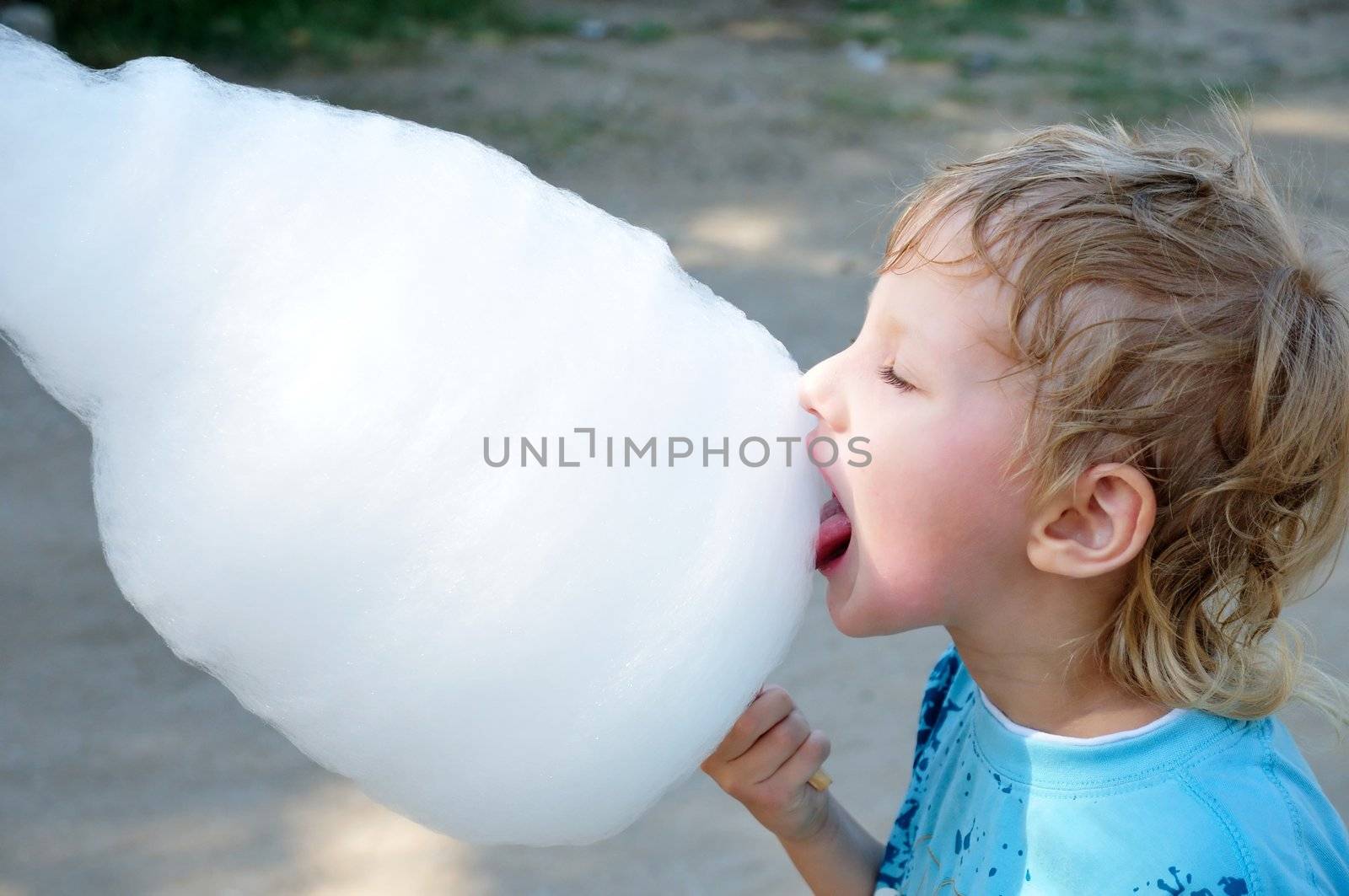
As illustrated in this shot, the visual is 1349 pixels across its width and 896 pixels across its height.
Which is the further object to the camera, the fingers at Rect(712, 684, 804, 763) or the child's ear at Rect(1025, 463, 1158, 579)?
the fingers at Rect(712, 684, 804, 763)

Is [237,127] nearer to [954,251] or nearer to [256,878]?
[954,251]

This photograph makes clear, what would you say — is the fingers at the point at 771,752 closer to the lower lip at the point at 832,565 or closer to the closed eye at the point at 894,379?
the lower lip at the point at 832,565

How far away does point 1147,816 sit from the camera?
99 centimetres

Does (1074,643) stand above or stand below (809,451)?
below

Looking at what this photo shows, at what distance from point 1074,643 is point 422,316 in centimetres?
53

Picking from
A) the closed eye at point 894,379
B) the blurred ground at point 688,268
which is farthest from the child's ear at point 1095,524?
the blurred ground at point 688,268

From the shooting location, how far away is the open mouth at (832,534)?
3.52 ft

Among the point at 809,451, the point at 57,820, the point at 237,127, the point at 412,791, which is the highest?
the point at 237,127

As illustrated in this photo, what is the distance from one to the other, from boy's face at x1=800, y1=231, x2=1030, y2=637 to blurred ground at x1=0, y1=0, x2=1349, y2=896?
35 centimetres

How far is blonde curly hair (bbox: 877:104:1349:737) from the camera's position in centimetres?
95

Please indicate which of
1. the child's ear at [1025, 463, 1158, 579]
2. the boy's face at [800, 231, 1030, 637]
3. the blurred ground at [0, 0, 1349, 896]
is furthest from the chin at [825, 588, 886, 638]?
the blurred ground at [0, 0, 1349, 896]

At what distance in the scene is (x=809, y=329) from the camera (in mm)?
3285

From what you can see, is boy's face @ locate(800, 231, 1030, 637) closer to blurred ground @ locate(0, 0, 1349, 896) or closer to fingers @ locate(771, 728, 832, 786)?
fingers @ locate(771, 728, 832, 786)

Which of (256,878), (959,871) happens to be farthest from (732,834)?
(959,871)
